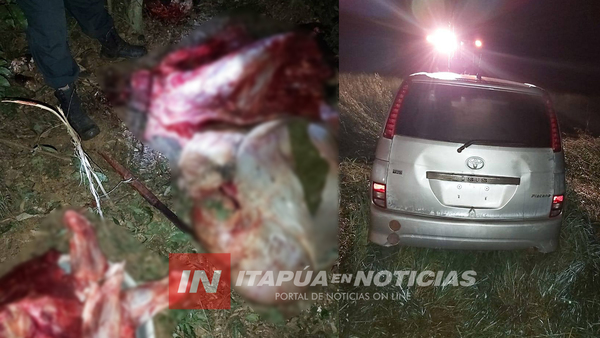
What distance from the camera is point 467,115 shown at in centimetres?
179

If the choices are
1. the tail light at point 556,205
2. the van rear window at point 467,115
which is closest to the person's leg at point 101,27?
the van rear window at point 467,115

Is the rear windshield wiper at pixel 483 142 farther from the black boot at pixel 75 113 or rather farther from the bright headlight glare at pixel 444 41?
the black boot at pixel 75 113

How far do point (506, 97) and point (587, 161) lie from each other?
0.47 m

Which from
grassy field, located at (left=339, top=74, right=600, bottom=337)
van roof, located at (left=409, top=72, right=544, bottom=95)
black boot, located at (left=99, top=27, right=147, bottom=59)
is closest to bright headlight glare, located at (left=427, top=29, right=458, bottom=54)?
van roof, located at (left=409, top=72, right=544, bottom=95)

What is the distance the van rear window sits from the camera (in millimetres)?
1780

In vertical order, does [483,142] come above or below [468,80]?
below

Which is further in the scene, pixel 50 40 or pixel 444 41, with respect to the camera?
pixel 444 41

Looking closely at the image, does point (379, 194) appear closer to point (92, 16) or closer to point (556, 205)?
point (556, 205)

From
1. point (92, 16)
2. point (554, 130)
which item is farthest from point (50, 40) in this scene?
point (554, 130)

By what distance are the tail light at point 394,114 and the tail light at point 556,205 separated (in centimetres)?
71

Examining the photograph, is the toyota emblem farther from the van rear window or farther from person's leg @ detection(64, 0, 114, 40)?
person's leg @ detection(64, 0, 114, 40)

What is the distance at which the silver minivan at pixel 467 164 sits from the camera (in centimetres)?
177

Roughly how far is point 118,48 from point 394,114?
109 centimetres

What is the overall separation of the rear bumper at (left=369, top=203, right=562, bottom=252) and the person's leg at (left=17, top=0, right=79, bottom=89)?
128cm
